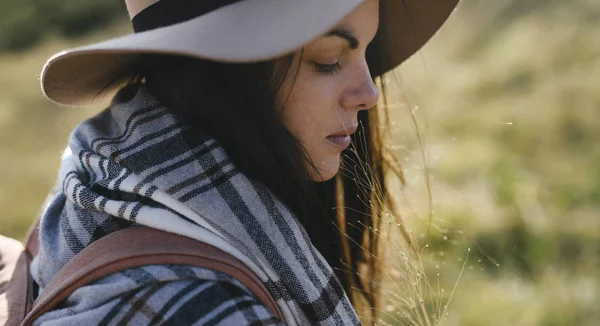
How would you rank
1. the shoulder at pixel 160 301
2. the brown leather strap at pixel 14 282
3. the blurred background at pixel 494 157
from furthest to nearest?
the blurred background at pixel 494 157 < the brown leather strap at pixel 14 282 < the shoulder at pixel 160 301

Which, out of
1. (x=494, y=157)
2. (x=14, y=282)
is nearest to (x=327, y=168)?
(x=14, y=282)

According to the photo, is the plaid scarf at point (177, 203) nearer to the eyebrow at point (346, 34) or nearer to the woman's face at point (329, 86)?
the woman's face at point (329, 86)

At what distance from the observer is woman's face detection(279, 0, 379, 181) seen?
4.24 ft

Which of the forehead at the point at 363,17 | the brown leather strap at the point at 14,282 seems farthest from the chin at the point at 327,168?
the brown leather strap at the point at 14,282

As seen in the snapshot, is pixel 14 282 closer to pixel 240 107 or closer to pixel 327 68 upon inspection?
pixel 240 107

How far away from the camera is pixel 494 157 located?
3922 mm

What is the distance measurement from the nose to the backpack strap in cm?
35

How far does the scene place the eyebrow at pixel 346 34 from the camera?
1.28 meters

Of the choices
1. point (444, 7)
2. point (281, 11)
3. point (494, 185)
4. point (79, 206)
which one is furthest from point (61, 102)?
point (494, 185)

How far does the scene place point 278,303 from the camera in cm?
123

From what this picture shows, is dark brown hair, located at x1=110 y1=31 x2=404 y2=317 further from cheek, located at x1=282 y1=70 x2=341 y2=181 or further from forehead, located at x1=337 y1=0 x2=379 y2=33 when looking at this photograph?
forehead, located at x1=337 y1=0 x2=379 y2=33

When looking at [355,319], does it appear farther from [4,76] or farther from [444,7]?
[4,76]

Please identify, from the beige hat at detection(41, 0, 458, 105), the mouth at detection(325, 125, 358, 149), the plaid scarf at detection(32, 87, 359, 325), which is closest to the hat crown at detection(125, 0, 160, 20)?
the beige hat at detection(41, 0, 458, 105)

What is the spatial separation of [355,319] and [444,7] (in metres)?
0.77
